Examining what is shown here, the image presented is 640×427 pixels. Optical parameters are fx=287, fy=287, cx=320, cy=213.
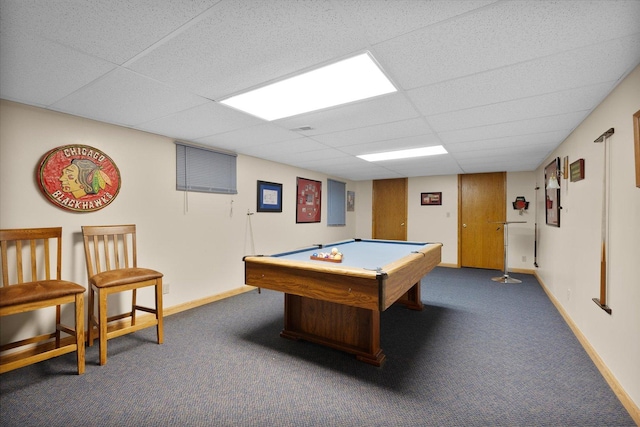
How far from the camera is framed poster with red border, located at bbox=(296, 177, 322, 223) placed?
562 cm

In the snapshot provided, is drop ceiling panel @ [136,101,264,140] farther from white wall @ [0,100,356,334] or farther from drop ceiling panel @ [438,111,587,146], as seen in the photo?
drop ceiling panel @ [438,111,587,146]

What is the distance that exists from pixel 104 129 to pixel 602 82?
4.17m

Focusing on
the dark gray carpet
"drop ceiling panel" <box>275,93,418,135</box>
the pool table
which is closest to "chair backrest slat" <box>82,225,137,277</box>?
the dark gray carpet

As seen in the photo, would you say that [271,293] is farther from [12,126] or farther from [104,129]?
[12,126]

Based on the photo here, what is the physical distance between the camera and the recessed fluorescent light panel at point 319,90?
5.94 ft

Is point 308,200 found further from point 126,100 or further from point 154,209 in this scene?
point 126,100

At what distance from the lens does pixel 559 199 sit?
140 inches

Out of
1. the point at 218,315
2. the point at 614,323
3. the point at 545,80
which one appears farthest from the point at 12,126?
the point at 614,323

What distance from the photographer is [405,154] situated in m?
4.37

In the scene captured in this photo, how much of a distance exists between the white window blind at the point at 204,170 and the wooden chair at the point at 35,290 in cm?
141

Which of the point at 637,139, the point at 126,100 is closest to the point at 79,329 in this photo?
the point at 126,100

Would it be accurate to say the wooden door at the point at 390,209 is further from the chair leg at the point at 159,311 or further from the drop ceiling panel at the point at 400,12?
the drop ceiling panel at the point at 400,12

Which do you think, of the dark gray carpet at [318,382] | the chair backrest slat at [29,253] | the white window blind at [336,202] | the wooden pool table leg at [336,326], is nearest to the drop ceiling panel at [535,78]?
the wooden pool table leg at [336,326]

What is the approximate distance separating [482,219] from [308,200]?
12.5 ft
